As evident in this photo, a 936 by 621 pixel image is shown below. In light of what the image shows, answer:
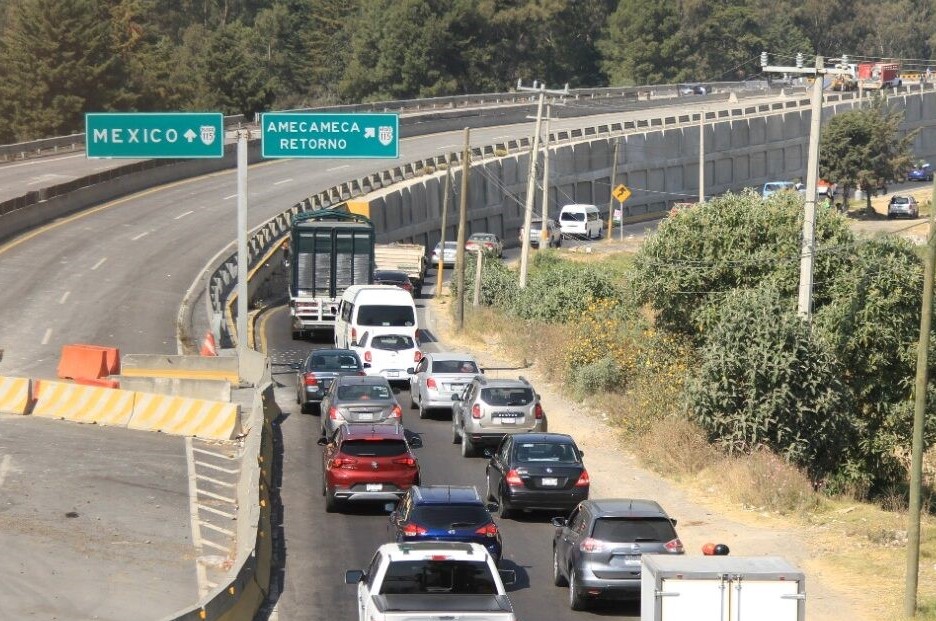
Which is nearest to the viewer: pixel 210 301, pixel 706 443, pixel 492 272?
pixel 706 443

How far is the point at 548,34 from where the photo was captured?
545 ft

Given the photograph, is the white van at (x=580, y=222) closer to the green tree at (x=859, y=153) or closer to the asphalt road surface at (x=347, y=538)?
the green tree at (x=859, y=153)

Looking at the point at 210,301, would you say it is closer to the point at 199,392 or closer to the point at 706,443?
the point at 199,392

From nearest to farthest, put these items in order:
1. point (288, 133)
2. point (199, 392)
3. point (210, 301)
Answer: point (199, 392) → point (288, 133) → point (210, 301)

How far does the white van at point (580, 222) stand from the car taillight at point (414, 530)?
67071mm

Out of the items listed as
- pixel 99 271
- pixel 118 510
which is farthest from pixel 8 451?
pixel 99 271

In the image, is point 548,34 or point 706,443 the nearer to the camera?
point 706,443

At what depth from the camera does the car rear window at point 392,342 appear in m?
39.4

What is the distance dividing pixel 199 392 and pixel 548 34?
13643 cm

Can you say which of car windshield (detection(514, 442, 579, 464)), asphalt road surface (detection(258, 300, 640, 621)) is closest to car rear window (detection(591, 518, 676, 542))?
asphalt road surface (detection(258, 300, 640, 621))

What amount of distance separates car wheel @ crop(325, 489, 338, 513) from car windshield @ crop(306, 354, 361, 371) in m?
10.6

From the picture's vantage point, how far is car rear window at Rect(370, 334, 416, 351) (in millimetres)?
39375

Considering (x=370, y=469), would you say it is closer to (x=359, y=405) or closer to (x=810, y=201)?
(x=359, y=405)

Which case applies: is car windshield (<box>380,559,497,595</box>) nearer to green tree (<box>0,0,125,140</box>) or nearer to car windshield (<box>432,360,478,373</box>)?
car windshield (<box>432,360,478,373</box>)
